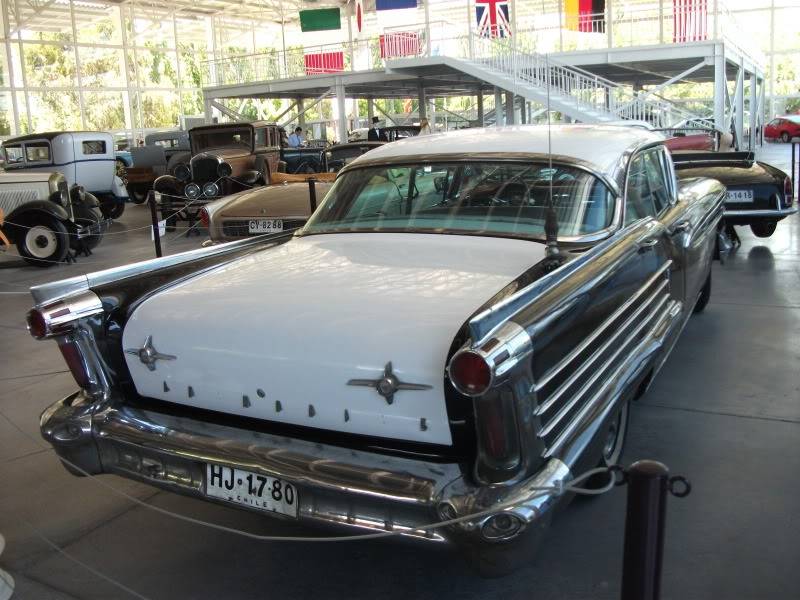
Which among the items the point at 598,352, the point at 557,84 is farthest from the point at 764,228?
the point at 557,84

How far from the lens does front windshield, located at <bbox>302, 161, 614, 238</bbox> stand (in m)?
3.60

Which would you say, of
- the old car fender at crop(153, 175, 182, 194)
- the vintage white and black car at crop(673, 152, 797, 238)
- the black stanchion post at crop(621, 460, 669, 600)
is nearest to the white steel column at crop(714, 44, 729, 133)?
the vintage white and black car at crop(673, 152, 797, 238)

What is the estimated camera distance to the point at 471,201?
3.78 m

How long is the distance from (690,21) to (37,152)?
1486 cm

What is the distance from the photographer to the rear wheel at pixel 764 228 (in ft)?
30.5

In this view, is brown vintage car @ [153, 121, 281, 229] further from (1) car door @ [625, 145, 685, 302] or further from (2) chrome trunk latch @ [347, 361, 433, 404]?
(2) chrome trunk latch @ [347, 361, 433, 404]

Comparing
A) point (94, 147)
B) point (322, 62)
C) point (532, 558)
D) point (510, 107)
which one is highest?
point (322, 62)

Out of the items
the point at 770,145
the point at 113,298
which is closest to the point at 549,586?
the point at 113,298

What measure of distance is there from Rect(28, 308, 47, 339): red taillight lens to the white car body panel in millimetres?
295

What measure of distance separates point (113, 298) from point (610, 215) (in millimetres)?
2221

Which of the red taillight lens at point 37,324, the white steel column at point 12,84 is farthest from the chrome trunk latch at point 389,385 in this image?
the white steel column at point 12,84

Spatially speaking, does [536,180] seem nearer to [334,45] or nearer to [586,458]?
[586,458]

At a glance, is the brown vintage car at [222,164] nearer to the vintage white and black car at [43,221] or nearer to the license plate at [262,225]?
the vintage white and black car at [43,221]

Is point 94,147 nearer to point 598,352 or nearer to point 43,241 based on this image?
point 43,241
